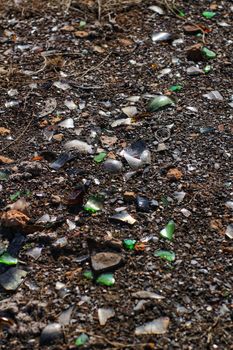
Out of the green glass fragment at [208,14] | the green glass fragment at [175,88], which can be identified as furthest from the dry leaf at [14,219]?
the green glass fragment at [208,14]

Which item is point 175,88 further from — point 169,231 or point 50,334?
point 50,334

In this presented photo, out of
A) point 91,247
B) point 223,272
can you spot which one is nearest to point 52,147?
point 91,247

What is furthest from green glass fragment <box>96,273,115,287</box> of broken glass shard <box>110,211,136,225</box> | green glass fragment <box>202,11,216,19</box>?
green glass fragment <box>202,11,216,19</box>

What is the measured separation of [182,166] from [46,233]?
0.53 meters

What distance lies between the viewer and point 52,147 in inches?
96.5

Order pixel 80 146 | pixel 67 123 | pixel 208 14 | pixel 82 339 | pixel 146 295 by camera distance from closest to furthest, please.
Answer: pixel 82 339 → pixel 146 295 → pixel 80 146 → pixel 67 123 → pixel 208 14

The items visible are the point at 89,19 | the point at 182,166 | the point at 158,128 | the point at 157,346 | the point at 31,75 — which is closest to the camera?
the point at 157,346

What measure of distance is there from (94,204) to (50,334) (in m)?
0.50

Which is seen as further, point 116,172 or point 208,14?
point 208,14

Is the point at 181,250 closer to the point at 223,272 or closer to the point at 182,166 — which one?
the point at 223,272

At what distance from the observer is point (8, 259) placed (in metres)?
2.05

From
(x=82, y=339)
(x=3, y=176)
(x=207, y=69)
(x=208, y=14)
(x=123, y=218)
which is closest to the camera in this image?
(x=82, y=339)

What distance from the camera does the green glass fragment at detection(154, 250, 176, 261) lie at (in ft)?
6.70

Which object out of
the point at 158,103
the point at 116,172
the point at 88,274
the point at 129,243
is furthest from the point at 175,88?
the point at 88,274
